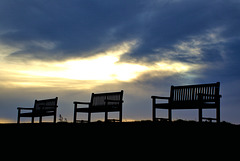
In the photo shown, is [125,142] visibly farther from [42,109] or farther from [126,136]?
[42,109]

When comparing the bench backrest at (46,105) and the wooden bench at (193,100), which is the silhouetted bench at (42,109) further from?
the wooden bench at (193,100)

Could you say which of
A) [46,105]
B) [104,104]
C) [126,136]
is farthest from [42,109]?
[126,136]

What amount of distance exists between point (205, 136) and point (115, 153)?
2091mm

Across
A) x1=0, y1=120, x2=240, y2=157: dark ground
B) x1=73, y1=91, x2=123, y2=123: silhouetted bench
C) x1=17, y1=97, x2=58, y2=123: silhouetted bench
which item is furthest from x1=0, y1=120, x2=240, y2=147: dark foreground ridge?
x1=17, y1=97, x2=58, y2=123: silhouetted bench

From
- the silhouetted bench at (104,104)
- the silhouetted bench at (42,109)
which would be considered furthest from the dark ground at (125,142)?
the silhouetted bench at (42,109)

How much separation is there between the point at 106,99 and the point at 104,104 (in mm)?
236

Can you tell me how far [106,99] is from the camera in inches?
445

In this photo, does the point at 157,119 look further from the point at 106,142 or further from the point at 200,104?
the point at 106,142

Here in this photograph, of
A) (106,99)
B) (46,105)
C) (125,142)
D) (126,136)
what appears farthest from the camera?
(46,105)

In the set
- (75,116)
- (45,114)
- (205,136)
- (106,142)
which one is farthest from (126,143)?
(45,114)

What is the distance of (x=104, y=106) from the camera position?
1112cm

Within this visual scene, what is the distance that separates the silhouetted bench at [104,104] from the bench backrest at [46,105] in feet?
4.00

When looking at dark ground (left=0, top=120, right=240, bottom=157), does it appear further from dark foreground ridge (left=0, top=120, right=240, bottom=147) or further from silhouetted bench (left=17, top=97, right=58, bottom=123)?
silhouetted bench (left=17, top=97, right=58, bottom=123)

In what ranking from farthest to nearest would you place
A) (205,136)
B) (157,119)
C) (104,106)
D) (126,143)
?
(104,106), (157,119), (205,136), (126,143)
